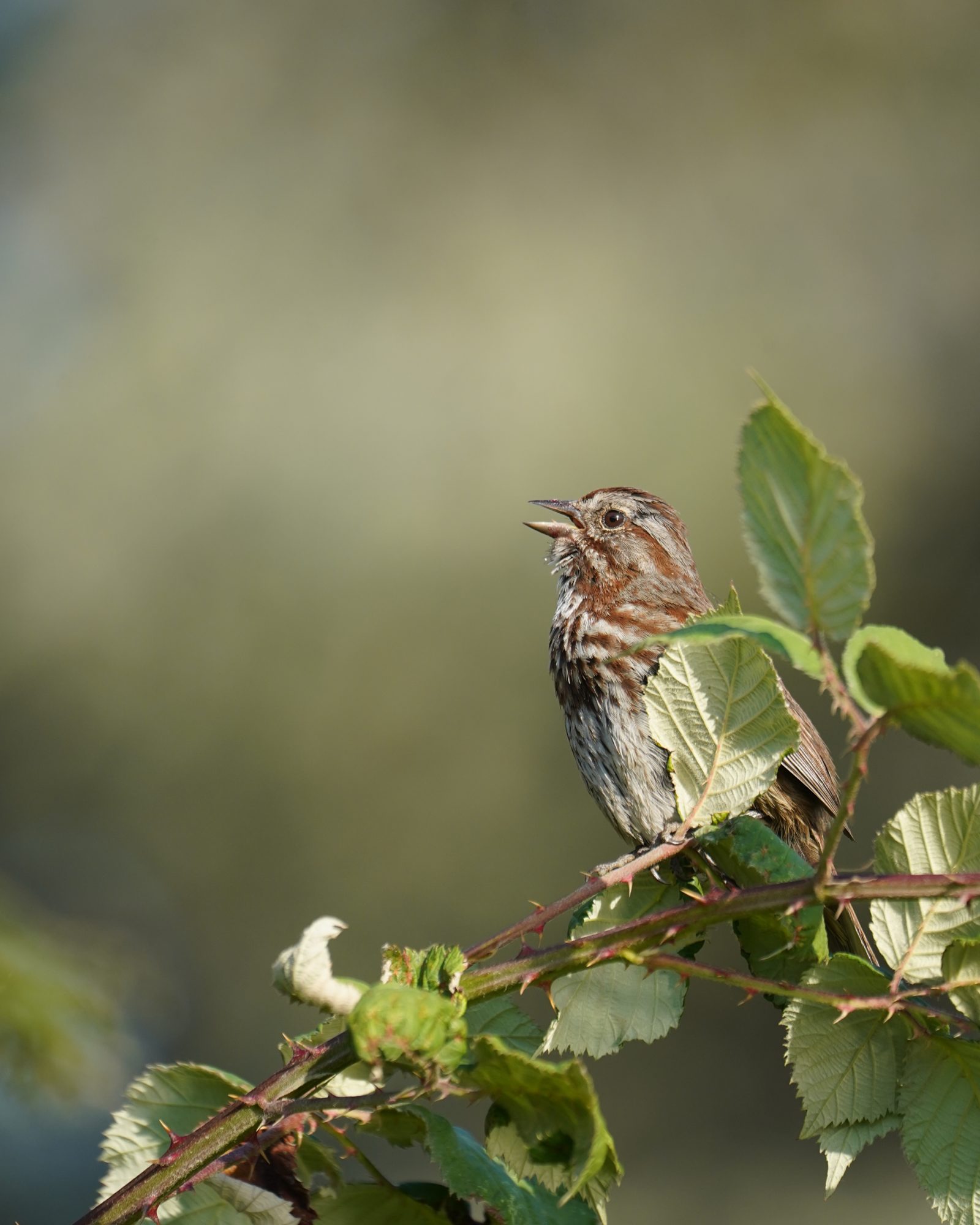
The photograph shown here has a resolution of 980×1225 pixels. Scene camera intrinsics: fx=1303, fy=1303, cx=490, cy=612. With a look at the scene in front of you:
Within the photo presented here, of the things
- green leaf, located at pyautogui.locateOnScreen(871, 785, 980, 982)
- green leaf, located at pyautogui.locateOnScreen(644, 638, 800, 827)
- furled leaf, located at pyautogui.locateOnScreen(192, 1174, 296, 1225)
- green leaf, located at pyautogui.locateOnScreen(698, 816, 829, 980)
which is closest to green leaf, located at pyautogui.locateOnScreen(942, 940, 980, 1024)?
green leaf, located at pyautogui.locateOnScreen(871, 785, 980, 982)

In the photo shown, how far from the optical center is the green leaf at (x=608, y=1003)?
55.1 inches

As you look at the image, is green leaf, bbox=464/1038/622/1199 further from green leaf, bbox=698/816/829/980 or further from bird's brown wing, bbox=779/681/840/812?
bird's brown wing, bbox=779/681/840/812

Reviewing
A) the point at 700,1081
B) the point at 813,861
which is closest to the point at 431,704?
the point at 700,1081

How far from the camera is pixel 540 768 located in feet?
26.9

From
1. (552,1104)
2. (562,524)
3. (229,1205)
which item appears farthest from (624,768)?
(552,1104)

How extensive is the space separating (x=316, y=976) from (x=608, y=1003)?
0.44m

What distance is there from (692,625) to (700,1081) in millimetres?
6795

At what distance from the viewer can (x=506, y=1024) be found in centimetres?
135

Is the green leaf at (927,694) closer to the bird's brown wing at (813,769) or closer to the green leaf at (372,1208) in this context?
the green leaf at (372,1208)

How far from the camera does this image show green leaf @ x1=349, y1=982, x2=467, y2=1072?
102 centimetres

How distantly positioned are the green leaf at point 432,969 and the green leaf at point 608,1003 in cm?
26

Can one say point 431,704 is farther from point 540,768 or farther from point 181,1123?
point 181,1123

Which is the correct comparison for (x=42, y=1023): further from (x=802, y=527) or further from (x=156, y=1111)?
(x=802, y=527)

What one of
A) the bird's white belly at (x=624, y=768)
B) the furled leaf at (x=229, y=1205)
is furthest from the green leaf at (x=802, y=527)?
the bird's white belly at (x=624, y=768)
